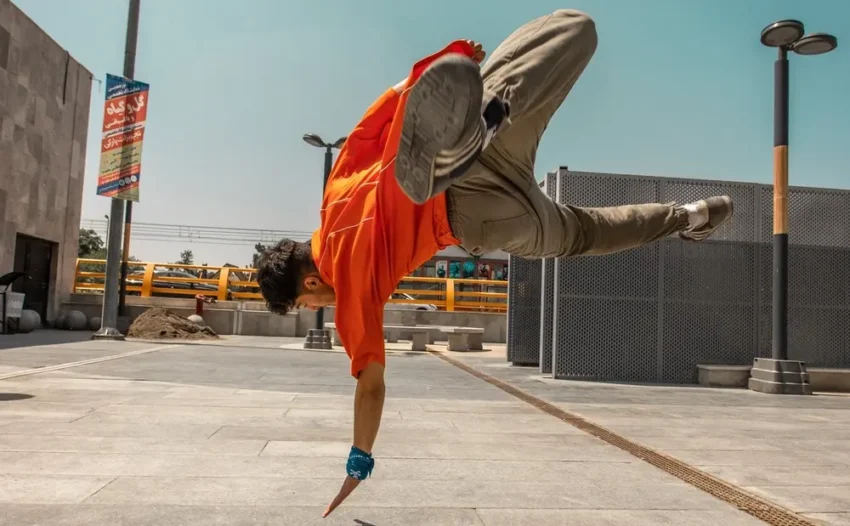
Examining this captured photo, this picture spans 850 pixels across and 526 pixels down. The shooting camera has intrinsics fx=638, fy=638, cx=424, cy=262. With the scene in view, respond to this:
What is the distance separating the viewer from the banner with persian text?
51.4 feet

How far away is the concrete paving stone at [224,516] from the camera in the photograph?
9.69ft

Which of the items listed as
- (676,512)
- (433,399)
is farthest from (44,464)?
(433,399)

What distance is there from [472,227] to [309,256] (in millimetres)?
783

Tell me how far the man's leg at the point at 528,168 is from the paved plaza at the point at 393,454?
4.59ft

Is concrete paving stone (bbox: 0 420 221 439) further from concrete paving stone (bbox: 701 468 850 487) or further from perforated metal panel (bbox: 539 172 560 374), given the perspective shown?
perforated metal panel (bbox: 539 172 560 374)

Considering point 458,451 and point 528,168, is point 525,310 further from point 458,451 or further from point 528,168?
point 528,168

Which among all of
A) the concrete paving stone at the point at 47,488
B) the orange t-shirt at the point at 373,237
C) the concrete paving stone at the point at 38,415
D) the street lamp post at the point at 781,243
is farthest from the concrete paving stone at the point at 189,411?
the street lamp post at the point at 781,243

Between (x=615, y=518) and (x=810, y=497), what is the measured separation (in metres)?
1.35

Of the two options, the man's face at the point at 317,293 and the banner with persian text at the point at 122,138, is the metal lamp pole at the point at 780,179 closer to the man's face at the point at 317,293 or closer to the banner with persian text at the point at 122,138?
the man's face at the point at 317,293

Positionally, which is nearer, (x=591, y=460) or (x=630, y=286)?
(x=591, y=460)

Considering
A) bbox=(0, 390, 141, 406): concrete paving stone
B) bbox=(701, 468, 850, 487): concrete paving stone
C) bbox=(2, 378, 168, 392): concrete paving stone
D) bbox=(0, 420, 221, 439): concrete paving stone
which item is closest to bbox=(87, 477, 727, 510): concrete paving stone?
bbox=(701, 468, 850, 487): concrete paving stone

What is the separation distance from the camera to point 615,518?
3213 millimetres

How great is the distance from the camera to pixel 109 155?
15.7 meters

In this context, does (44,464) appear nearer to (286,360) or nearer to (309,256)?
(309,256)
